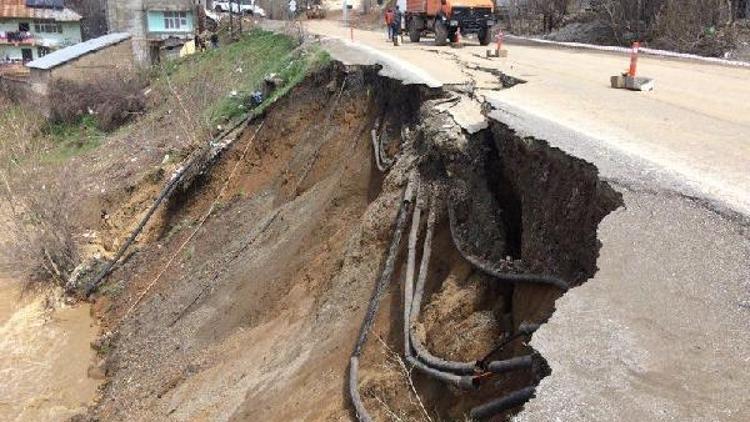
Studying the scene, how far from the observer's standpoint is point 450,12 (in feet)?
63.6

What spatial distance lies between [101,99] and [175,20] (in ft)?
50.3

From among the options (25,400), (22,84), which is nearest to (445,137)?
(25,400)

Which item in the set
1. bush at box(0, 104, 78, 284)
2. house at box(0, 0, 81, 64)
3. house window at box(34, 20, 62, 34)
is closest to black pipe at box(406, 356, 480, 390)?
bush at box(0, 104, 78, 284)

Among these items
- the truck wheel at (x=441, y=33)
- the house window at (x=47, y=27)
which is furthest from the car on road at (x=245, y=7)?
the truck wheel at (x=441, y=33)

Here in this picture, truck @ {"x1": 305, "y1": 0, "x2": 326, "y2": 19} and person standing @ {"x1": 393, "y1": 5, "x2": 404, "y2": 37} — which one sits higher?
truck @ {"x1": 305, "y1": 0, "x2": 326, "y2": 19}

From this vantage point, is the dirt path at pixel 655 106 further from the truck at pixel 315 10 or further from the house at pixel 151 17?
the truck at pixel 315 10

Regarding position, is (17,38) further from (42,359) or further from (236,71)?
(42,359)

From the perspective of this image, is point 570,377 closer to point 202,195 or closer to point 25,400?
point 25,400

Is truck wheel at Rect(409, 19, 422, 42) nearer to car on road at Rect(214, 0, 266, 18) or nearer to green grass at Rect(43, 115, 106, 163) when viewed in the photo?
green grass at Rect(43, 115, 106, 163)

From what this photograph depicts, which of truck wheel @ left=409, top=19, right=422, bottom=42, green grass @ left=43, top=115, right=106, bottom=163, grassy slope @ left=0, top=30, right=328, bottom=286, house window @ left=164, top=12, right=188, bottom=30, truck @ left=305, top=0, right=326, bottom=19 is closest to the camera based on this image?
grassy slope @ left=0, top=30, right=328, bottom=286

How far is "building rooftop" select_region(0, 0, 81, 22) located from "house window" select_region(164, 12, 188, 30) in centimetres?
1152

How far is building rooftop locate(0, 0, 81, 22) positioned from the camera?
47.9 metres

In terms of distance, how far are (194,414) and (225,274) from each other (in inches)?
163

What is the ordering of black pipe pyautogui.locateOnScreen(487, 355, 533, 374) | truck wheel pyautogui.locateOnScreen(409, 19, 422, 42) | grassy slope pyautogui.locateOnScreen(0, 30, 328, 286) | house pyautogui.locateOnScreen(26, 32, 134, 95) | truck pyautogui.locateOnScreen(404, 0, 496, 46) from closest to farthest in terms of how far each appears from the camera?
black pipe pyautogui.locateOnScreen(487, 355, 533, 374) → grassy slope pyautogui.locateOnScreen(0, 30, 328, 286) → truck pyautogui.locateOnScreen(404, 0, 496, 46) → truck wheel pyautogui.locateOnScreen(409, 19, 422, 42) → house pyautogui.locateOnScreen(26, 32, 134, 95)
